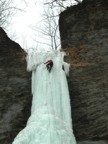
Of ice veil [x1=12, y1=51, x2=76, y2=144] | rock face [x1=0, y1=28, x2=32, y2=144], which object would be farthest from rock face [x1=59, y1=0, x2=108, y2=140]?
rock face [x1=0, y1=28, x2=32, y2=144]

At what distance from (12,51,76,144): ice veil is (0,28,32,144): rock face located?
2.21ft

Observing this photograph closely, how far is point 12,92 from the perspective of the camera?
38.0 feet

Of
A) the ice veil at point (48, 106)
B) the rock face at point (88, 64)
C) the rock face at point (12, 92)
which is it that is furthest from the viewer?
the rock face at point (12, 92)

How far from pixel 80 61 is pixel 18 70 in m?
1.86

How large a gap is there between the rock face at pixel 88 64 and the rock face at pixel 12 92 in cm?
130

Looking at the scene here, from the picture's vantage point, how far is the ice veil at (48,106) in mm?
8805

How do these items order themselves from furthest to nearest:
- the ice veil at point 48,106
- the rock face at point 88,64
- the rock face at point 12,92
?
the rock face at point 12,92
the rock face at point 88,64
the ice veil at point 48,106

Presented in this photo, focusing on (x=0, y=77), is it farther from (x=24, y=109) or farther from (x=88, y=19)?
(x=88, y=19)

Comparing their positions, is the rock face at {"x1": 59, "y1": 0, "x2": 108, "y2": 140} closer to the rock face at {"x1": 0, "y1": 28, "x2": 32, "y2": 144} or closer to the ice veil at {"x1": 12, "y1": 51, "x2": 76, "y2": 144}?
the ice veil at {"x1": 12, "y1": 51, "x2": 76, "y2": 144}

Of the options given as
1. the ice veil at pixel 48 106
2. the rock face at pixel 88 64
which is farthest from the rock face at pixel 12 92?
the rock face at pixel 88 64

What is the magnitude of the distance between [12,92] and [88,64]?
236cm

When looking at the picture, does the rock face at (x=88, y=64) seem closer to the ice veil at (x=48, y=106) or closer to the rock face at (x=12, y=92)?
the ice veil at (x=48, y=106)

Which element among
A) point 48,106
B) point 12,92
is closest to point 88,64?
point 12,92

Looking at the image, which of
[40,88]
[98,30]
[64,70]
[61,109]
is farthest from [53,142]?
[98,30]
